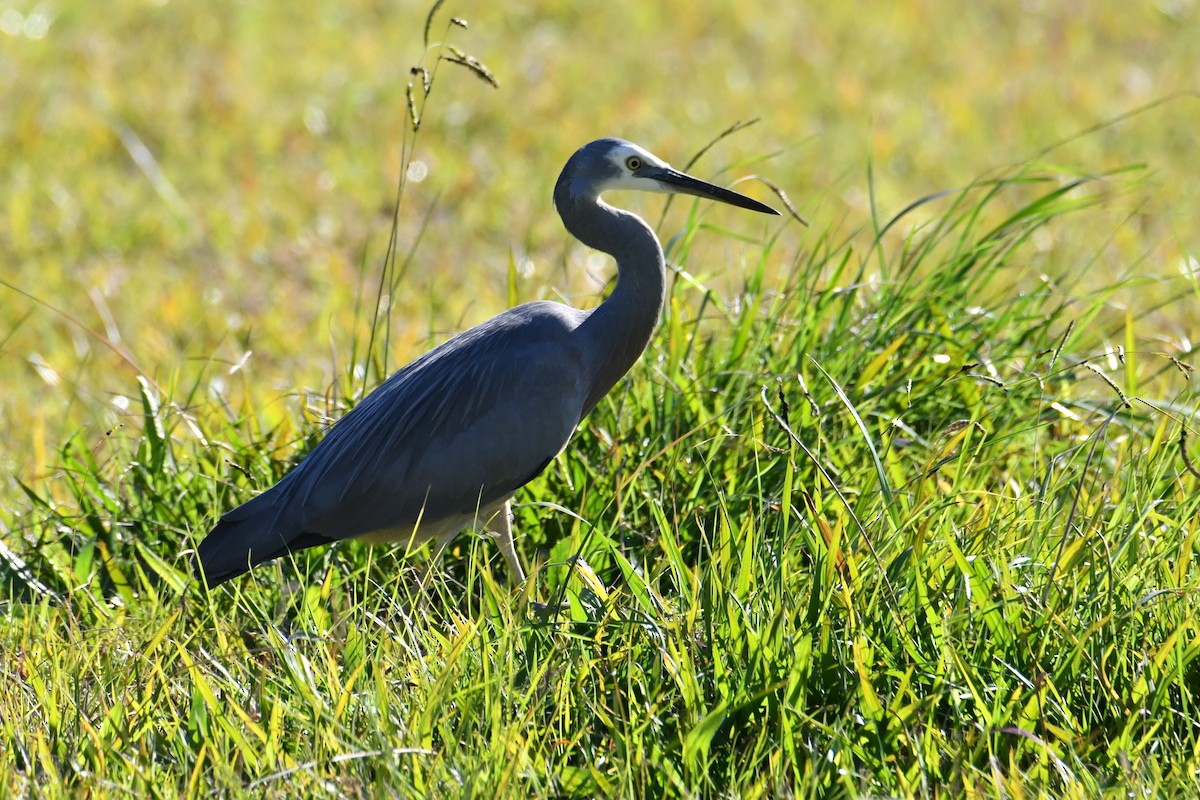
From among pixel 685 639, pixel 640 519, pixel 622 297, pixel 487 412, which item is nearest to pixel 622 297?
pixel 622 297

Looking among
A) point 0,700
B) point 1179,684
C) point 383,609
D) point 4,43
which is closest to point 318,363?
point 383,609

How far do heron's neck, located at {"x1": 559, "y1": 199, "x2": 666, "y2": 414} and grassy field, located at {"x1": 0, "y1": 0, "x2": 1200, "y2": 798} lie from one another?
26 centimetres

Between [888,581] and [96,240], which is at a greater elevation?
[96,240]

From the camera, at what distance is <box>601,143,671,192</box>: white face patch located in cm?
353

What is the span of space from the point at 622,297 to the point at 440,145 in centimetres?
449

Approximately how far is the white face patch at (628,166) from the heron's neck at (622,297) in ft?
Answer: 0.25

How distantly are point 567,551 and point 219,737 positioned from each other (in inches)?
39.7

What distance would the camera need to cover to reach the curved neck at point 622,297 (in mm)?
3465

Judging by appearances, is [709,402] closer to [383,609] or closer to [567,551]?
[567,551]

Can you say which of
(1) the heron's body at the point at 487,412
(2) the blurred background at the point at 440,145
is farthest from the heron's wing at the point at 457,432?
(2) the blurred background at the point at 440,145

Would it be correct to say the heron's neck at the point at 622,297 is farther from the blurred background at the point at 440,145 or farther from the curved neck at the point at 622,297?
the blurred background at the point at 440,145

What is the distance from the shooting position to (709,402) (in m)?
3.80

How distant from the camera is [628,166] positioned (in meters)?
3.55

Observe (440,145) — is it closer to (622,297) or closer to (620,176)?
(620,176)
